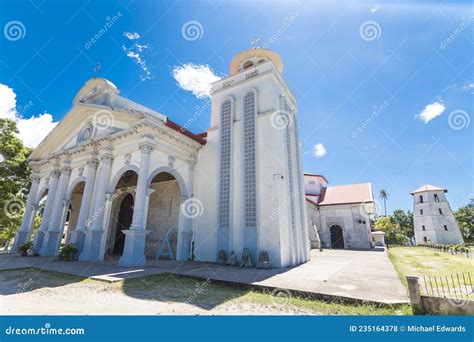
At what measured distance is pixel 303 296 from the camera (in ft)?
17.5

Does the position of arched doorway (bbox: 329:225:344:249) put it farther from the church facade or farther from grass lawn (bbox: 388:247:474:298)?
the church facade

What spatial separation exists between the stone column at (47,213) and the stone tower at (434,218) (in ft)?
157

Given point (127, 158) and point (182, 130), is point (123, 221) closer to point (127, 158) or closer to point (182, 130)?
point (127, 158)

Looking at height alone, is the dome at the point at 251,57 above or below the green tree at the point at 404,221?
above

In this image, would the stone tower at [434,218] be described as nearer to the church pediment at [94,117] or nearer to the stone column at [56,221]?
the church pediment at [94,117]

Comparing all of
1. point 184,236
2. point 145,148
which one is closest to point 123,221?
point 184,236

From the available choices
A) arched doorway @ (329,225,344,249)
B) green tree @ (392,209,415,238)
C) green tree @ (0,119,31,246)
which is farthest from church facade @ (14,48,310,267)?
green tree @ (392,209,415,238)

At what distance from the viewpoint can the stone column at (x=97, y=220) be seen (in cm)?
1095

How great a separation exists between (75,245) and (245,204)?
28.4ft

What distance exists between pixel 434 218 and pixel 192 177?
41.1 m

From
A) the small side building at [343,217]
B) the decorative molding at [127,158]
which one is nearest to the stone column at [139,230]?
the decorative molding at [127,158]

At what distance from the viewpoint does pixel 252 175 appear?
37.3 ft

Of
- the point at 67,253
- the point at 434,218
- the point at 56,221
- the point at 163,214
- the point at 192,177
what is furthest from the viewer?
the point at 434,218

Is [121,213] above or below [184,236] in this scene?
above
